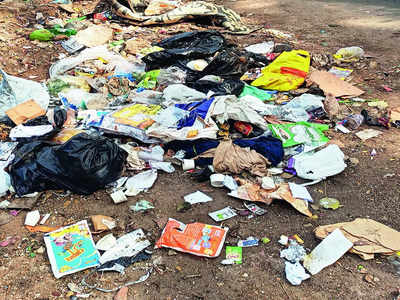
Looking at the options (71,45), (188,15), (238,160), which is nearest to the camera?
(238,160)

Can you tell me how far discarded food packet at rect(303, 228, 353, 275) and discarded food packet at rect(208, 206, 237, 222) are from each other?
2.10 feet

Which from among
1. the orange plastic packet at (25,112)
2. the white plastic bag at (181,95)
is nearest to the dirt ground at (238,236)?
the white plastic bag at (181,95)

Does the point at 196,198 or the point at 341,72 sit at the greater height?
the point at 341,72

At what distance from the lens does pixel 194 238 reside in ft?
7.98

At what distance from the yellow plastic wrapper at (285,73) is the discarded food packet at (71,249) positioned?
298 cm

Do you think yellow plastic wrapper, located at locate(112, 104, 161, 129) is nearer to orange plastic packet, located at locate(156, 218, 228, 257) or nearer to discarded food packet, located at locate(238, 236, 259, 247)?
orange plastic packet, located at locate(156, 218, 228, 257)

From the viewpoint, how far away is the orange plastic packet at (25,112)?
364 centimetres

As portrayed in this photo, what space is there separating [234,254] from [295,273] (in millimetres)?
408

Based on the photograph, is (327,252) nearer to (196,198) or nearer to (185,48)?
(196,198)

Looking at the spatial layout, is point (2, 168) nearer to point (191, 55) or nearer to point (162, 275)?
point (162, 275)

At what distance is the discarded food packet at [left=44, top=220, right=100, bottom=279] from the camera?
2.25 meters

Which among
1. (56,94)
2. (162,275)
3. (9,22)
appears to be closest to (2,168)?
(56,94)

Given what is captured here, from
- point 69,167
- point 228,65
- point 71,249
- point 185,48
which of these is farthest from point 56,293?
point 185,48

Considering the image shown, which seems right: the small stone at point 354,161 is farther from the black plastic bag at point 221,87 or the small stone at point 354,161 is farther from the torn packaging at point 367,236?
the black plastic bag at point 221,87
